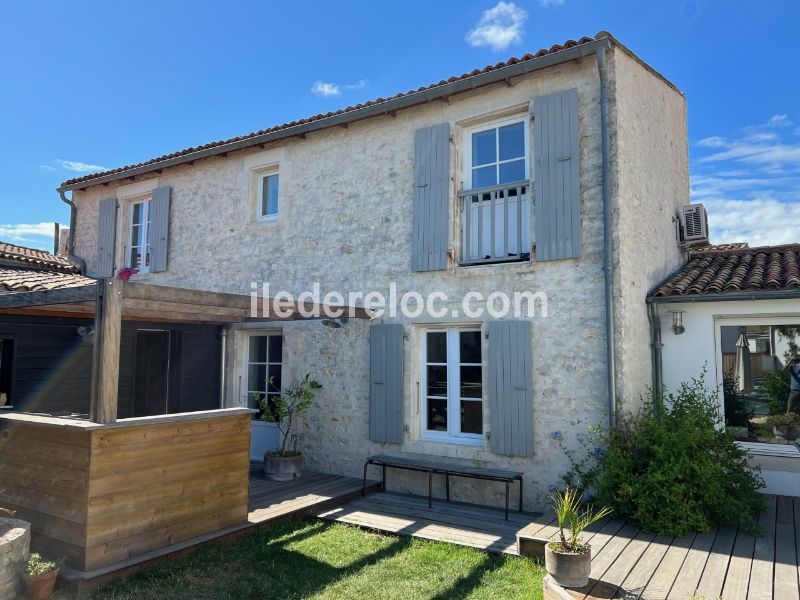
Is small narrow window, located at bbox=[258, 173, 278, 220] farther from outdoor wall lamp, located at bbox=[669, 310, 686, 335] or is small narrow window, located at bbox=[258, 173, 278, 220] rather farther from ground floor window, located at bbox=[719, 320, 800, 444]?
ground floor window, located at bbox=[719, 320, 800, 444]

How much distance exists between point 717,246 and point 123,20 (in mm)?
11494

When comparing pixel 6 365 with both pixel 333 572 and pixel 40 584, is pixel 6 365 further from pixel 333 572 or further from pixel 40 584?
pixel 333 572

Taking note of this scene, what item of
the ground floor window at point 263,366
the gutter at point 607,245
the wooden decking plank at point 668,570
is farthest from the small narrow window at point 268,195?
the wooden decking plank at point 668,570

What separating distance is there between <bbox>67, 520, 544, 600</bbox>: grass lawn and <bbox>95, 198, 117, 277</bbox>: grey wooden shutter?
7552mm

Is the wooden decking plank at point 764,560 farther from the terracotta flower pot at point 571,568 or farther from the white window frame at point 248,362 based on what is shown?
the white window frame at point 248,362

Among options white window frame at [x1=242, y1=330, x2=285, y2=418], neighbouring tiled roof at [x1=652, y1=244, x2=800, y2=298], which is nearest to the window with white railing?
neighbouring tiled roof at [x1=652, y1=244, x2=800, y2=298]

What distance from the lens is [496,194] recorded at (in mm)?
6859

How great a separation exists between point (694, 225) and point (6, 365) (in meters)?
10.3

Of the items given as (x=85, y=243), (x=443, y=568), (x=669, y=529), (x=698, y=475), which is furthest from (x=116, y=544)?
(x=85, y=243)

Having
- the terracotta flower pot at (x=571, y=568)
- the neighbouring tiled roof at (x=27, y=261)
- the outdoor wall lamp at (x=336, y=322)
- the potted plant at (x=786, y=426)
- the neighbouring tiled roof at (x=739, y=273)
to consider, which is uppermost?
the neighbouring tiled roof at (x=27, y=261)

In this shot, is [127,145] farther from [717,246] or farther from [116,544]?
[717,246]

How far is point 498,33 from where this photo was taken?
7863mm

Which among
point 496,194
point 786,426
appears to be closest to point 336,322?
point 496,194

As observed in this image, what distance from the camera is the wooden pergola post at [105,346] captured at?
4172 mm
